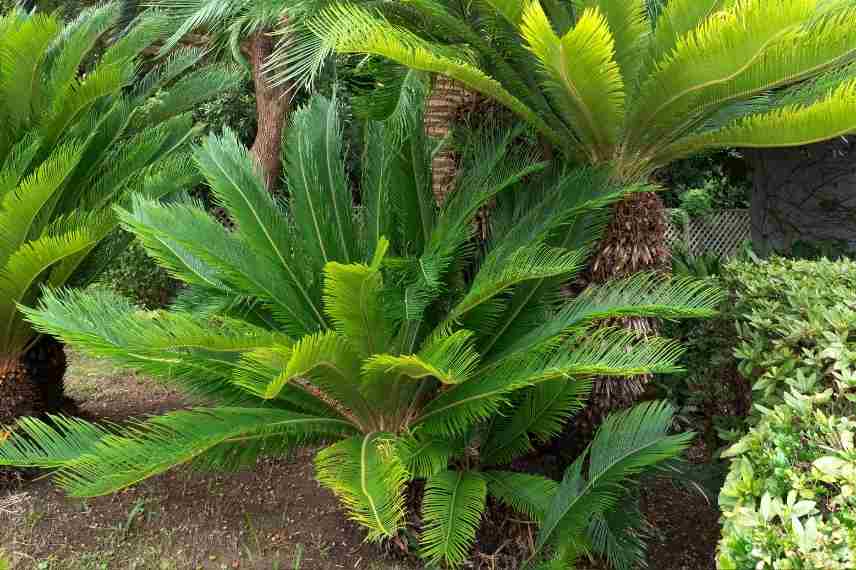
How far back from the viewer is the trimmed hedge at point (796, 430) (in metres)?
1.65

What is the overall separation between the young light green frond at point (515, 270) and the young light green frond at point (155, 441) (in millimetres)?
928

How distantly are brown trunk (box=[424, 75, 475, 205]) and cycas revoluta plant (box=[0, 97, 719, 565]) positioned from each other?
0.37 m

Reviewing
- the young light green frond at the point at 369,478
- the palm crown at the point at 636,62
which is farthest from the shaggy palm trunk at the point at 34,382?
the palm crown at the point at 636,62

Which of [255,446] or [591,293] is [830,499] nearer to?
[591,293]

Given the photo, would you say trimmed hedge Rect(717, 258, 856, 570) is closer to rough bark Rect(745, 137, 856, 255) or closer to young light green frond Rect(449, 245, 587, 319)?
young light green frond Rect(449, 245, 587, 319)

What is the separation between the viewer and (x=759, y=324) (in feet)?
10.3

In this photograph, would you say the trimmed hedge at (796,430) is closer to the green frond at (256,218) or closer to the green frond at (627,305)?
the green frond at (627,305)

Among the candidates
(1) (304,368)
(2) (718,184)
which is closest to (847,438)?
(1) (304,368)

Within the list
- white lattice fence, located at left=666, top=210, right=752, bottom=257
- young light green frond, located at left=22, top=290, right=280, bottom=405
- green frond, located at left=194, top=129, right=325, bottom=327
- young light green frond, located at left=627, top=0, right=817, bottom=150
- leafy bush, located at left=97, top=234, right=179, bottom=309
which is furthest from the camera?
white lattice fence, located at left=666, top=210, right=752, bottom=257

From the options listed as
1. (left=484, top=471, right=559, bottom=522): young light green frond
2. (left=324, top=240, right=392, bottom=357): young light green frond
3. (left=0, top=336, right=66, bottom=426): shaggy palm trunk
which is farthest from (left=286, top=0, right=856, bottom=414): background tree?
(left=0, top=336, right=66, bottom=426): shaggy palm trunk

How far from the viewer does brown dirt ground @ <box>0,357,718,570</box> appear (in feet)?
11.0

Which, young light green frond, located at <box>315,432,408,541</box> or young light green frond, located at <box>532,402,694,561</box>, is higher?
young light green frond, located at <box>315,432,408,541</box>

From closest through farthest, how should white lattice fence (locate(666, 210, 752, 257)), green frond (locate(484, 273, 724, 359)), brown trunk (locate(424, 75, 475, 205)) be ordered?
green frond (locate(484, 273, 724, 359)) → brown trunk (locate(424, 75, 475, 205)) → white lattice fence (locate(666, 210, 752, 257))

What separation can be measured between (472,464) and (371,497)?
1.01m
